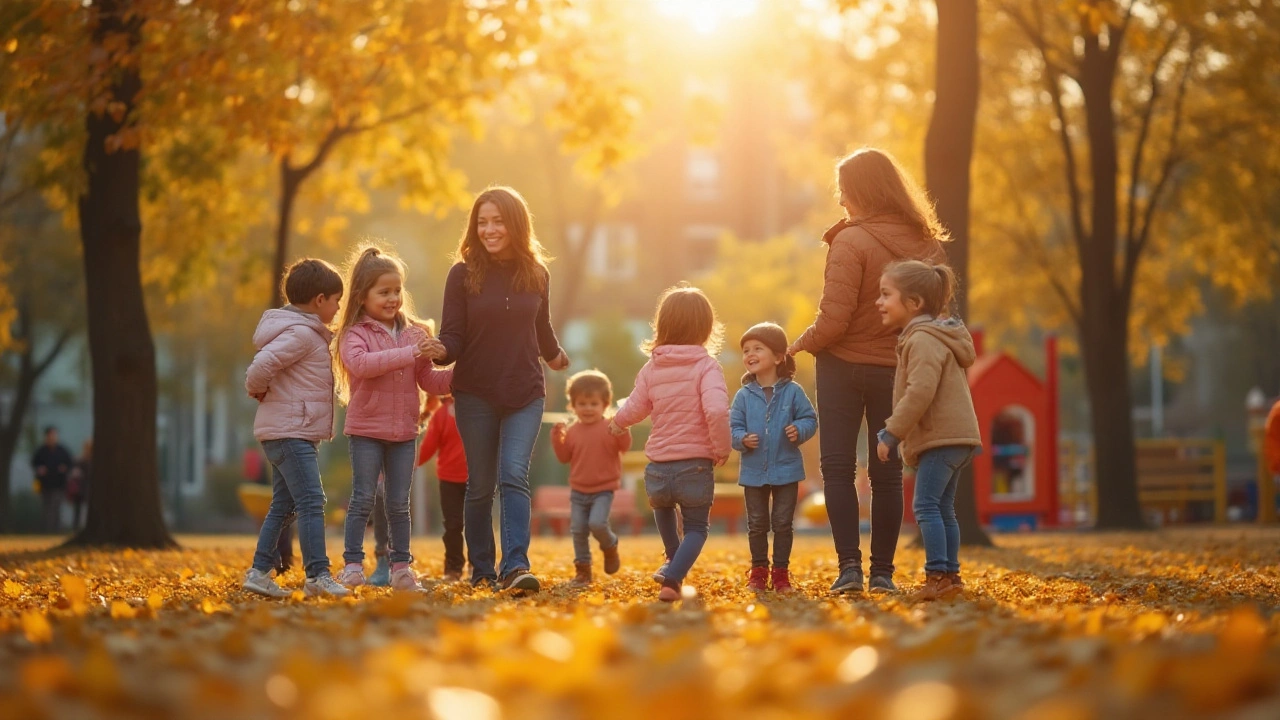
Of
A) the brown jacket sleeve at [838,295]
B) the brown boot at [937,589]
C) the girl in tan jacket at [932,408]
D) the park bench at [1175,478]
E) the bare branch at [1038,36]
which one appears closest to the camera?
the brown boot at [937,589]

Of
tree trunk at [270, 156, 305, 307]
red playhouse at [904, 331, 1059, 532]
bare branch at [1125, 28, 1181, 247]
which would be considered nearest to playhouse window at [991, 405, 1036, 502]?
red playhouse at [904, 331, 1059, 532]

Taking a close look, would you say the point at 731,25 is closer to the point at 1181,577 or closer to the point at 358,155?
the point at 358,155

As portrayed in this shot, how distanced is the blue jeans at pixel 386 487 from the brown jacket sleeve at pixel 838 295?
236 cm

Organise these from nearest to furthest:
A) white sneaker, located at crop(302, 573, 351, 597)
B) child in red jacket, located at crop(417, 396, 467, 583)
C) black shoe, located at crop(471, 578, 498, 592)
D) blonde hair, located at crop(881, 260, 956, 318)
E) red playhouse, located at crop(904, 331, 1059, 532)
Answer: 1. blonde hair, located at crop(881, 260, 956, 318)
2. white sneaker, located at crop(302, 573, 351, 597)
3. black shoe, located at crop(471, 578, 498, 592)
4. child in red jacket, located at crop(417, 396, 467, 583)
5. red playhouse, located at crop(904, 331, 1059, 532)

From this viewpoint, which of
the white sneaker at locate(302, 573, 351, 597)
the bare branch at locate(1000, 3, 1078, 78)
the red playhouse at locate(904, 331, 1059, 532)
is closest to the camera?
the white sneaker at locate(302, 573, 351, 597)

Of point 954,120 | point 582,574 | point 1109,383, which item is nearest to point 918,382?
point 582,574

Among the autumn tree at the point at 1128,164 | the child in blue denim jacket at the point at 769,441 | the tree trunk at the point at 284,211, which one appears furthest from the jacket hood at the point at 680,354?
the autumn tree at the point at 1128,164

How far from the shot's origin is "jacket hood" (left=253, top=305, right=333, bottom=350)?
819cm

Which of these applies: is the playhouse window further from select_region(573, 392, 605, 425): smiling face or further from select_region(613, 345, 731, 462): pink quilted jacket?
select_region(613, 345, 731, 462): pink quilted jacket

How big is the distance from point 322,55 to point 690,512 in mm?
7833

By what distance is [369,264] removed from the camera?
8.55m

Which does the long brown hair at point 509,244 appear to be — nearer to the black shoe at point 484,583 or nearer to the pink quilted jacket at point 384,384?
the pink quilted jacket at point 384,384

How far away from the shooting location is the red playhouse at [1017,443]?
931 inches

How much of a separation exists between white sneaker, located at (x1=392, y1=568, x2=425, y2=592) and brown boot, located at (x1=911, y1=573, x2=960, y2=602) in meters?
2.72
